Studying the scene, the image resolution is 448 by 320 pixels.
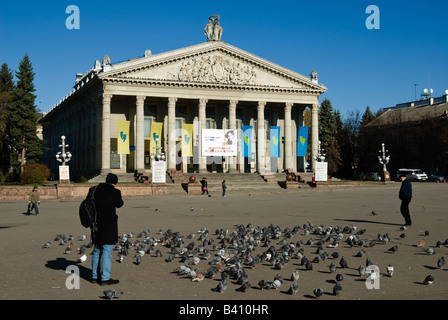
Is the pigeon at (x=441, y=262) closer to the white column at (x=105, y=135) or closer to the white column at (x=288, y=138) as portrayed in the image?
the white column at (x=105, y=135)

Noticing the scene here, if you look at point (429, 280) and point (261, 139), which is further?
point (261, 139)

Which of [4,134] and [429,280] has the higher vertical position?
[4,134]

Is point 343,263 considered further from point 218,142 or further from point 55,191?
point 218,142

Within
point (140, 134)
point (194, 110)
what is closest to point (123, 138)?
point (140, 134)

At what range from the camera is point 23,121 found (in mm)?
59094

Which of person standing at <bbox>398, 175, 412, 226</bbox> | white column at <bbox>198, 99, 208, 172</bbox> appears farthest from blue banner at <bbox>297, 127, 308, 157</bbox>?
person standing at <bbox>398, 175, 412, 226</bbox>

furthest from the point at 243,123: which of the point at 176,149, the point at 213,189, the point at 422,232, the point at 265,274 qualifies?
the point at 265,274

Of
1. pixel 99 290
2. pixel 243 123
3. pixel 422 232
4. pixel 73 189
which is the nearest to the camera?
pixel 99 290

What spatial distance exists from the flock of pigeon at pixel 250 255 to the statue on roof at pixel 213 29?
4789 centimetres

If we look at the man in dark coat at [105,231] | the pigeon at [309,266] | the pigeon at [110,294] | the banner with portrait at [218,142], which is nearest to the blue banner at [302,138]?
the banner with portrait at [218,142]

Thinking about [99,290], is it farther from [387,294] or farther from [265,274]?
[387,294]

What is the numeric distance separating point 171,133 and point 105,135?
743cm
